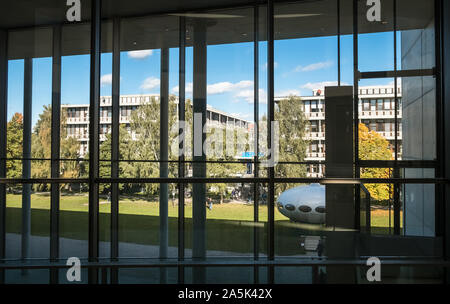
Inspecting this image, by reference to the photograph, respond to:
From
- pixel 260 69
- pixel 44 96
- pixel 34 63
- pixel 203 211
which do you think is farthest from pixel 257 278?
pixel 34 63

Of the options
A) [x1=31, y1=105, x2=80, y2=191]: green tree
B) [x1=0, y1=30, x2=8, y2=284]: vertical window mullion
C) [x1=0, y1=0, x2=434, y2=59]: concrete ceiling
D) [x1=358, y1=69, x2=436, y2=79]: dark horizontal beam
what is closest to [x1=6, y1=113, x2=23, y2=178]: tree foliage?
[x1=0, y1=30, x2=8, y2=284]: vertical window mullion

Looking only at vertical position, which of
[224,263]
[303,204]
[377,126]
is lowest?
[224,263]

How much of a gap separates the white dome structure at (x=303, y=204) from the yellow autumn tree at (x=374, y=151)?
732 mm

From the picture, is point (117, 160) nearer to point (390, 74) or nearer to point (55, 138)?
point (55, 138)

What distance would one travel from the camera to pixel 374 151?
515 cm

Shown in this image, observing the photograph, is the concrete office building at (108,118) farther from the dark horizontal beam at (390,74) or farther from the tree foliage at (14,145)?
the dark horizontal beam at (390,74)

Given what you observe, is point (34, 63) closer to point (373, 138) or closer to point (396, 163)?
point (373, 138)

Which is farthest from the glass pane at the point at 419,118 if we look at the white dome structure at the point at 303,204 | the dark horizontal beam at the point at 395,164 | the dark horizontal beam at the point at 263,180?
the white dome structure at the point at 303,204

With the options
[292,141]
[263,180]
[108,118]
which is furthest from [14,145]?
[292,141]

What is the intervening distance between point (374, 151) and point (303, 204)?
4.15 feet

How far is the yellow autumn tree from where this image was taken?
5.10 metres

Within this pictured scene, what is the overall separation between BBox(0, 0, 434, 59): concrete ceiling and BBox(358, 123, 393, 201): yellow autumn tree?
1.52m

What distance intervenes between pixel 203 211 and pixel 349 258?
7.06ft

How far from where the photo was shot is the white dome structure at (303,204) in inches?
200
